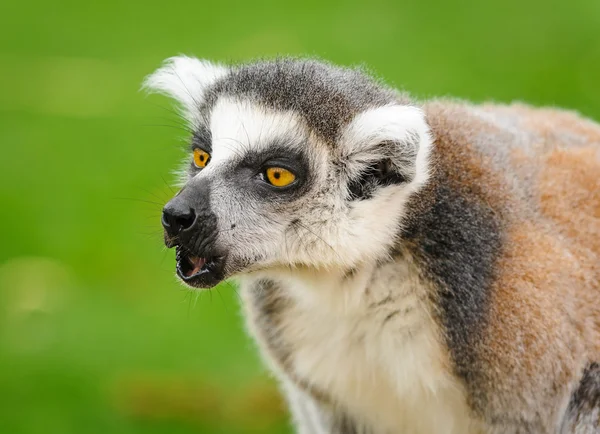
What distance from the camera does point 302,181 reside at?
3457 mm

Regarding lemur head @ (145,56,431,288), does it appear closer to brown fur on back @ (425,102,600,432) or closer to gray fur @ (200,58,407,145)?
gray fur @ (200,58,407,145)

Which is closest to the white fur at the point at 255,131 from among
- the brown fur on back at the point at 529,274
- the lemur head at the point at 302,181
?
the lemur head at the point at 302,181

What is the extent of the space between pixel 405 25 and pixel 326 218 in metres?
7.39

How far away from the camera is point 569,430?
12.2ft

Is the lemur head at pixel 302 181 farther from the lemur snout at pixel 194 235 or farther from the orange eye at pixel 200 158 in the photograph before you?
the orange eye at pixel 200 158

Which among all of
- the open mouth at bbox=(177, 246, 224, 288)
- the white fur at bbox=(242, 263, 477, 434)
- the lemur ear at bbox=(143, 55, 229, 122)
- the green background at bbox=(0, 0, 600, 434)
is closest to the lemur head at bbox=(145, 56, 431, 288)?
the open mouth at bbox=(177, 246, 224, 288)

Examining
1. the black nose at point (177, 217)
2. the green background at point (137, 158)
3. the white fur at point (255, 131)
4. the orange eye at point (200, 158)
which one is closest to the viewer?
the black nose at point (177, 217)

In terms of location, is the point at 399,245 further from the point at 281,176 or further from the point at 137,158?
the point at 137,158

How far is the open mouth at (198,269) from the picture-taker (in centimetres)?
339

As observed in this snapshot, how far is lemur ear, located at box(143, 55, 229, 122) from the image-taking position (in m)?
3.95

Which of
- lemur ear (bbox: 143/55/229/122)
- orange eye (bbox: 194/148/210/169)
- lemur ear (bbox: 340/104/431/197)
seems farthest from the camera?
lemur ear (bbox: 143/55/229/122)

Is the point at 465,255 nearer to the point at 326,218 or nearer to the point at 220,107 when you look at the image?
the point at 326,218

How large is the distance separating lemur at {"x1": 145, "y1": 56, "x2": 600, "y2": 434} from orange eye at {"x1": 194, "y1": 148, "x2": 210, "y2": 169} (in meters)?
0.01

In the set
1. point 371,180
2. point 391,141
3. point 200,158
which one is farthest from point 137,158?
point 391,141
